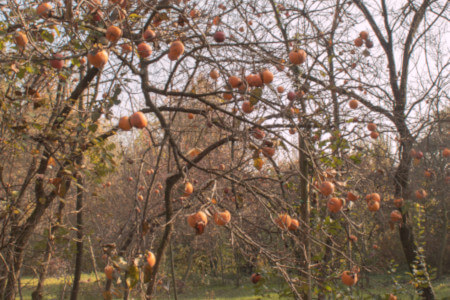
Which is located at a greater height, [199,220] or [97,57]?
[97,57]

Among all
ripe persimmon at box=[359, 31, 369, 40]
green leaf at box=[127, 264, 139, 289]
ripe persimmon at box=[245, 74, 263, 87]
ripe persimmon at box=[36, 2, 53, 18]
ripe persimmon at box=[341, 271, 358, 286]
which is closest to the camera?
green leaf at box=[127, 264, 139, 289]

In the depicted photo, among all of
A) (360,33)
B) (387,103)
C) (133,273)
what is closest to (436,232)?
(387,103)

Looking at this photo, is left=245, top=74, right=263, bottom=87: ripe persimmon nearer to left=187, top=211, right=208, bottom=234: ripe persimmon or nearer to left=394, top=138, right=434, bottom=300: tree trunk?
left=187, top=211, right=208, bottom=234: ripe persimmon

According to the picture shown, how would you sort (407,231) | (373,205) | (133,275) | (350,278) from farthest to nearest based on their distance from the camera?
(407,231) → (373,205) → (350,278) → (133,275)

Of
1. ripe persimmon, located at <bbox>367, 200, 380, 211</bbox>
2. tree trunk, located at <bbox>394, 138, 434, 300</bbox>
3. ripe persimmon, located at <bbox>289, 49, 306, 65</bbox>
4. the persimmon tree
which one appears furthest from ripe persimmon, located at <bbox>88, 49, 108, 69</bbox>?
tree trunk, located at <bbox>394, 138, 434, 300</bbox>

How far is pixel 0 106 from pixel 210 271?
11825 mm

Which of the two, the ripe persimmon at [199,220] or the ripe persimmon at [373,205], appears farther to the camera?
the ripe persimmon at [373,205]

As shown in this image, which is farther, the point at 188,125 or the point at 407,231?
the point at 407,231

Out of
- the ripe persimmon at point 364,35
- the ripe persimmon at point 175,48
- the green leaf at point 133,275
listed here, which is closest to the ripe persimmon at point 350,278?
the green leaf at point 133,275

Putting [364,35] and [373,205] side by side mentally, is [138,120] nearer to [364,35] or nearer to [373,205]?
[373,205]

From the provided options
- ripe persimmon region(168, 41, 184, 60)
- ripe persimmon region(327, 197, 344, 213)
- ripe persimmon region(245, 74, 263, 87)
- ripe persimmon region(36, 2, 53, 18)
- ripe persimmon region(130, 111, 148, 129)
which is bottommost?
ripe persimmon region(327, 197, 344, 213)

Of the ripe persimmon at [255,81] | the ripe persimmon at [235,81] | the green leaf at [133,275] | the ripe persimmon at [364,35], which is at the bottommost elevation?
the green leaf at [133,275]

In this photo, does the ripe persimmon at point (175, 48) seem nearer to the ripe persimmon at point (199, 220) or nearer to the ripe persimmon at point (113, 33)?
Result: the ripe persimmon at point (113, 33)

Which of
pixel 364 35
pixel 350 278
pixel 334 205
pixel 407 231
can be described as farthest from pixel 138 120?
pixel 407 231
